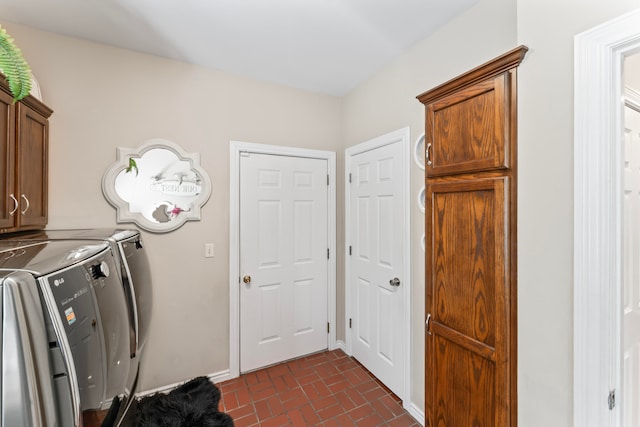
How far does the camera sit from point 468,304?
1267 mm

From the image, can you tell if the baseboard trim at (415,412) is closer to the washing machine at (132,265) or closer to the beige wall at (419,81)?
the beige wall at (419,81)

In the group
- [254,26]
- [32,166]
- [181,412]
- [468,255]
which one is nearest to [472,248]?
[468,255]

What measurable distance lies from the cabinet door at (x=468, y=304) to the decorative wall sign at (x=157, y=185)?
1764 mm

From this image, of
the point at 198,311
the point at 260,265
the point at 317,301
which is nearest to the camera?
the point at 198,311

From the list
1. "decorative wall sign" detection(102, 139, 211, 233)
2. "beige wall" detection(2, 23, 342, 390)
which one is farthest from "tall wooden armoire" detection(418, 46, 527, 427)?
"decorative wall sign" detection(102, 139, 211, 233)

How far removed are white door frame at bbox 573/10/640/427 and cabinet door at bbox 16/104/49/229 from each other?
2.47 metres

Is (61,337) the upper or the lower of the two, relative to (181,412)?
upper

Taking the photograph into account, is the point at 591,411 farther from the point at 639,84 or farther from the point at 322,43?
the point at 322,43

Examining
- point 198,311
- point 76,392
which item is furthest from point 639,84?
point 198,311

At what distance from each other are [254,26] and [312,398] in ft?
8.70

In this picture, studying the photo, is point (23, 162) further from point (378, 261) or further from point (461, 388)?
point (461, 388)

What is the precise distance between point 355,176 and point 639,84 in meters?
1.82

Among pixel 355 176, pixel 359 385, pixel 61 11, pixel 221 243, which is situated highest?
pixel 61 11

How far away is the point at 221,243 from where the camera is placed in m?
2.38
